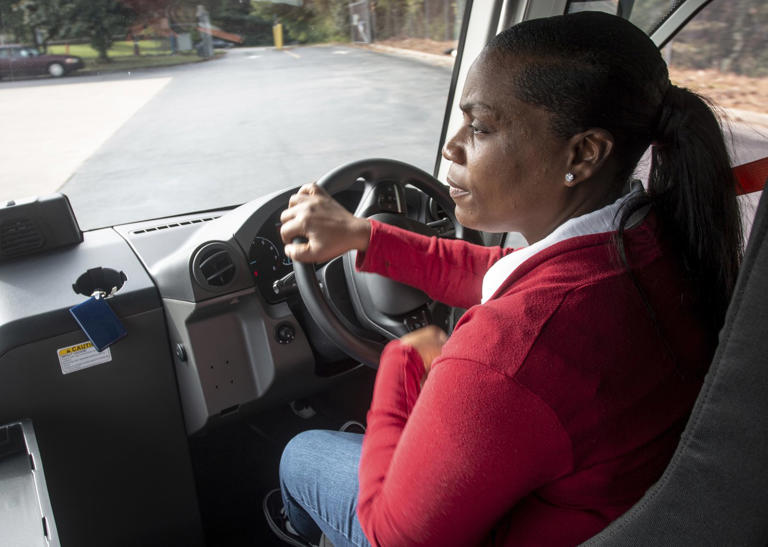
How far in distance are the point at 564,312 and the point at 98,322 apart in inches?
48.2

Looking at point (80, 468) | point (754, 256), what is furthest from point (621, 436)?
point (80, 468)

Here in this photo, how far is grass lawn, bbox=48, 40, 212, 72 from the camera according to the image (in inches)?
61.5

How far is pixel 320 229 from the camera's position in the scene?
1.35 meters

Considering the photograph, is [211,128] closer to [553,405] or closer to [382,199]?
[382,199]

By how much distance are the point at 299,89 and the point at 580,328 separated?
182 cm

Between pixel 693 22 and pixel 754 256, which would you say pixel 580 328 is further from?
pixel 693 22

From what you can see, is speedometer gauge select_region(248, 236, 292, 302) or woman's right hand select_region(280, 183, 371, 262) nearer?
woman's right hand select_region(280, 183, 371, 262)

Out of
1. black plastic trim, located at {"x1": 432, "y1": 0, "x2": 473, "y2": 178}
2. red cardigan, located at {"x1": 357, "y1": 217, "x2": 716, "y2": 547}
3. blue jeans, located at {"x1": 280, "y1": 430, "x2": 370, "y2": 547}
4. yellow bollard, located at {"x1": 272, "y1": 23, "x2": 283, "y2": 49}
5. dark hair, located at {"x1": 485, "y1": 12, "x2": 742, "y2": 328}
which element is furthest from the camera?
black plastic trim, located at {"x1": 432, "y1": 0, "x2": 473, "y2": 178}

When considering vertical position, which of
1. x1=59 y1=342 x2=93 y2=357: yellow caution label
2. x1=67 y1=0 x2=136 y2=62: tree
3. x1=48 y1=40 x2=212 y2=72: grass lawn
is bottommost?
x1=59 y1=342 x2=93 y2=357: yellow caution label

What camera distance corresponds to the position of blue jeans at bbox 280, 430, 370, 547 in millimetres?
1260

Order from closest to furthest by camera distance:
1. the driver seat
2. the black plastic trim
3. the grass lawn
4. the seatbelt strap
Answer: the driver seat < the seatbelt strap < the grass lawn < the black plastic trim

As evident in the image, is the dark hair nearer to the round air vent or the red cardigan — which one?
the red cardigan

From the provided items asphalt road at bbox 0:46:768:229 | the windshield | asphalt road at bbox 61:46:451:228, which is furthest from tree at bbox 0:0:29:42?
asphalt road at bbox 61:46:451:228

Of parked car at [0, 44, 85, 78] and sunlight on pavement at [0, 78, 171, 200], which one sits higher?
parked car at [0, 44, 85, 78]
